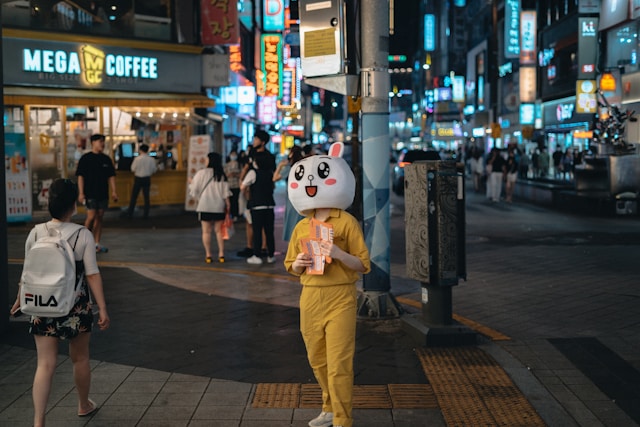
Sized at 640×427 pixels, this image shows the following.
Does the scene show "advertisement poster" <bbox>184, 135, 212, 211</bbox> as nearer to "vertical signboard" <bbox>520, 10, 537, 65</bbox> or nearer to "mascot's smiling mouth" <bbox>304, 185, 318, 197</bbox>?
"mascot's smiling mouth" <bbox>304, 185, 318, 197</bbox>

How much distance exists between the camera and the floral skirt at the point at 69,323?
4844 mm

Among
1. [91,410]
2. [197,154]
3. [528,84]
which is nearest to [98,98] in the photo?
[197,154]

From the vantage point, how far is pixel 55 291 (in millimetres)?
4707

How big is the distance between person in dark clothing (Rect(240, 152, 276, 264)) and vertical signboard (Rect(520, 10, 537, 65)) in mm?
34428

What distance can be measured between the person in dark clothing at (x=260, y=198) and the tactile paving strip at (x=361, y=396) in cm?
627

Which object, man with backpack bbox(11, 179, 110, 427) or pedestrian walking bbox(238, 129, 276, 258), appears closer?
man with backpack bbox(11, 179, 110, 427)

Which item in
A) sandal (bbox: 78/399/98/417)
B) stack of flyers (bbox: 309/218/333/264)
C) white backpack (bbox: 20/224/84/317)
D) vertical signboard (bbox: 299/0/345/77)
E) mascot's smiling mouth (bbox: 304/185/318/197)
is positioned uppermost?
vertical signboard (bbox: 299/0/345/77)

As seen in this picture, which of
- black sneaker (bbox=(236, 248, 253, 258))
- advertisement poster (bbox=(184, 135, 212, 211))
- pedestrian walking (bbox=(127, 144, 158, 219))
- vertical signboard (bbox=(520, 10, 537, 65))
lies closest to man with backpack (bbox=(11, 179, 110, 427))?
black sneaker (bbox=(236, 248, 253, 258))

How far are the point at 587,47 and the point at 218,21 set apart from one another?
56.1ft

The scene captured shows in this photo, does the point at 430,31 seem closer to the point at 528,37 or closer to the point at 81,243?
the point at 528,37

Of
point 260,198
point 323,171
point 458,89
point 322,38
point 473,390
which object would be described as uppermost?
point 458,89

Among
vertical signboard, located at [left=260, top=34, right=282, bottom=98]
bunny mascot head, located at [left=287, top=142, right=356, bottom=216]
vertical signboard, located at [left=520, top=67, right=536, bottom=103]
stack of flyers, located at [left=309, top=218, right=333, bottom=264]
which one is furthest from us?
vertical signboard, located at [left=520, top=67, right=536, bottom=103]

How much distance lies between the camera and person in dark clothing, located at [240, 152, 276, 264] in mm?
11922

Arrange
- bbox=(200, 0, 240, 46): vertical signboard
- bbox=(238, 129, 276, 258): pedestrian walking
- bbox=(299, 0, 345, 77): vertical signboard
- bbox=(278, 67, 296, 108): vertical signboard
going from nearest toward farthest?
bbox=(299, 0, 345, 77): vertical signboard < bbox=(238, 129, 276, 258): pedestrian walking < bbox=(200, 0, 240, 46): vertical signboard < bbox=(278, 67, 296, 108): vertical signboard
